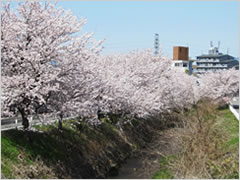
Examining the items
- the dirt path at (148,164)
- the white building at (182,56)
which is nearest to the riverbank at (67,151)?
the dirt path at (148,164)

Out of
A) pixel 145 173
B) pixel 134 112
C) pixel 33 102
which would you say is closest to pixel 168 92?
pixel 134 112

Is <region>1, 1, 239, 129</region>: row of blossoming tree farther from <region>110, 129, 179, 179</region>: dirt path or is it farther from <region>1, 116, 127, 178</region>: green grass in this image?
<region>110, 129, 179, 179</region>: dirt path

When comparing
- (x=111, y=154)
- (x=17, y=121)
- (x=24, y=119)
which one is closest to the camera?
(x=24, y=119)

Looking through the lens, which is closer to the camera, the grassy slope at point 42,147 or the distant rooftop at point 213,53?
the grassy slope at point 42,147

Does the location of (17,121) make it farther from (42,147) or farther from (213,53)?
(213,53)

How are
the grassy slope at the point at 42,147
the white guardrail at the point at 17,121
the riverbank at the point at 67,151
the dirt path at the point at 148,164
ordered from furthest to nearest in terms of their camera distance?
the dirt path at the point at 148,164, the white guardrail at the point at 17,121, the riverbank at the point at 67,151, the grassy slope at the point at 42,147

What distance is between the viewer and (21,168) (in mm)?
13711

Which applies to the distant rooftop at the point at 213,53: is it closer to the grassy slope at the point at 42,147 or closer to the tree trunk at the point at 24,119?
the grassy slope at the point at 42,147

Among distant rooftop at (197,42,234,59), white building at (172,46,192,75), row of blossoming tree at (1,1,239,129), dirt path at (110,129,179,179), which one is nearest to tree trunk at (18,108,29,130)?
row of blossoming tree at (1,1,239,129)

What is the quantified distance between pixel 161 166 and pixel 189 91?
34738mm

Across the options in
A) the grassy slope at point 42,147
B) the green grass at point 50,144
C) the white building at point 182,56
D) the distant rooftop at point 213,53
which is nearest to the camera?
the grassy slope at point 42,147

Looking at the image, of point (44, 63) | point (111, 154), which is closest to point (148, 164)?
point (111, 154)

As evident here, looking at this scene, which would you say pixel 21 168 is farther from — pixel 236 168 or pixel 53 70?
pixel 236 168

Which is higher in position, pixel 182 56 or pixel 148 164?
pixel 182 56
